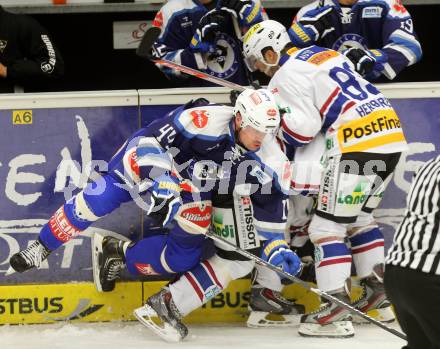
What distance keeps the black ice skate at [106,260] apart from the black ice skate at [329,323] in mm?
871

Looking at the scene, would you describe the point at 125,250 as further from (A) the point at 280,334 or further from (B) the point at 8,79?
(B) the point at 8,79

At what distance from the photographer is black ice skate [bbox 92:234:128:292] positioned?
4594 mm

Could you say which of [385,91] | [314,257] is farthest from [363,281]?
[385,91]

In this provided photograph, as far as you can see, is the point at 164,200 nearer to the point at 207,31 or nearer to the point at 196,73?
the point at 196,73

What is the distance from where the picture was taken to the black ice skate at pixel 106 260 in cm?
459

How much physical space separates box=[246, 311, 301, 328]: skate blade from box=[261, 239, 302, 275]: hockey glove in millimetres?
367

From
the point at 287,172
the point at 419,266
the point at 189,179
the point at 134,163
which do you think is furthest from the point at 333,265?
the point at 419,266

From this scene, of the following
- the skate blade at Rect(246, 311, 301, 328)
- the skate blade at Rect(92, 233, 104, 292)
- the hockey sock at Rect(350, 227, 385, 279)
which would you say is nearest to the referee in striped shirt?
the hockey sock at Rect(350, 227, 385, 279)

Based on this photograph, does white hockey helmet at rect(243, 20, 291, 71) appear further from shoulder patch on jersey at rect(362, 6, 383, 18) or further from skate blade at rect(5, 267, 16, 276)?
skate blade at rect(5, 267, 16, 276)

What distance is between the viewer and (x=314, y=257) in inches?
183

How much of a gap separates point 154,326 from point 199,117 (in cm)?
92

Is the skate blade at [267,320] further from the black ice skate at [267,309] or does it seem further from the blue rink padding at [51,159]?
the blue rink padding at [51,159]

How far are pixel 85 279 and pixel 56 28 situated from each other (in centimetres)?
194

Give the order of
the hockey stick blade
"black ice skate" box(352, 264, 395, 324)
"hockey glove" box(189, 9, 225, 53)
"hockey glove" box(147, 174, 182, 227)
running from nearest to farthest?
"hockey glove" box(147, 174, 182, 227)
"black ice skate" box(352, 264, 395, 324)
the hockey stick blade
"hockey glove" box(189, 9, 225, 53)
